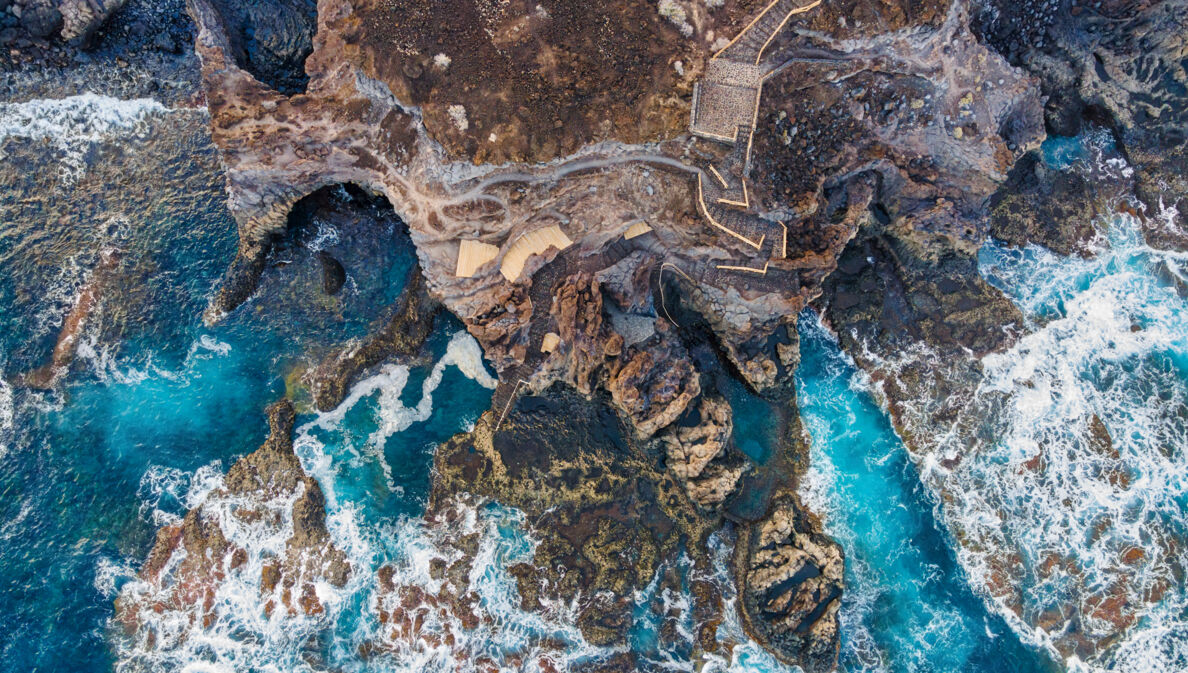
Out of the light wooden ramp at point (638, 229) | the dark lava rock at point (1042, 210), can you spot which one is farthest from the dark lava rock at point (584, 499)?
the dark lava rock at point (1042, 210)

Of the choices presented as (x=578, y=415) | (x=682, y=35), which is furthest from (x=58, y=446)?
(x=682, y=35)

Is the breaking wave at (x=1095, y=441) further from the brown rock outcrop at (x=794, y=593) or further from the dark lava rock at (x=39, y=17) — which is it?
the dark lava rock at (x=39, y=17)

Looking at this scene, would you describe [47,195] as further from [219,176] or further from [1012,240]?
[1012,240]

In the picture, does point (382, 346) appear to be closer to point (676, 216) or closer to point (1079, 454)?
point (676, 216)

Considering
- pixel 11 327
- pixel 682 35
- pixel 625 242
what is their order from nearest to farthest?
pixel 682 35, pixel 625 242, pixel 11 327

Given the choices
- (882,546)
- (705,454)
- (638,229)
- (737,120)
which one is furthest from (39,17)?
(882,546)

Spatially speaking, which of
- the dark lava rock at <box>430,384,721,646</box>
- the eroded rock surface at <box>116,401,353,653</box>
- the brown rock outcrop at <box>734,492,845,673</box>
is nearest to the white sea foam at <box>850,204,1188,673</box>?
the brown rock outcrop at <box>734,492,845,673</box>
